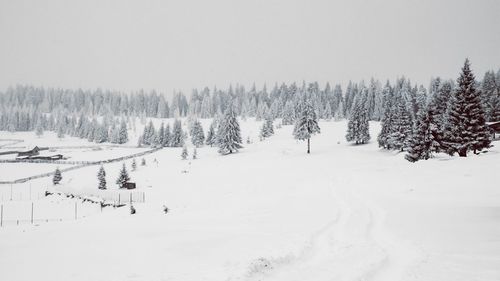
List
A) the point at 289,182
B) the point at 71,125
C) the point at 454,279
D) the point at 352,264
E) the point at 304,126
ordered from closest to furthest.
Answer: the point at 454,279 → the point at 352,264 → the point at 289,182 → the point at 304,126 → the point at 71,125

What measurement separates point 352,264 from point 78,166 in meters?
81.0

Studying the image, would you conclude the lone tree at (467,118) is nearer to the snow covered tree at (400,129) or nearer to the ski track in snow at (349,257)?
the snow covered tree at (400,129)

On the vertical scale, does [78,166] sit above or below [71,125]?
below

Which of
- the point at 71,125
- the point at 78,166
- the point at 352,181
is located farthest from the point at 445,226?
the point at 71,125

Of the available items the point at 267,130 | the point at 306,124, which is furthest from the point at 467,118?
the point at 267,130

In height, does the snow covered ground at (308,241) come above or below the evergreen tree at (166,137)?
below

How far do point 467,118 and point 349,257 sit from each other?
1353 inches

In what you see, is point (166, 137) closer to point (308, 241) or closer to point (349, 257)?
point (308, 241)

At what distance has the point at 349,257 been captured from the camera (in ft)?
40.5

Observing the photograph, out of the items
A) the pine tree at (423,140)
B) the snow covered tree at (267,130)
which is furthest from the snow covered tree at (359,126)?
the snow covered tree at (267,130)

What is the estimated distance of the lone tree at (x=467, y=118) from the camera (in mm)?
38438

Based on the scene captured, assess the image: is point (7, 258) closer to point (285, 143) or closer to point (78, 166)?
point (78, 166)

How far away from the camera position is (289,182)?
39.3 m

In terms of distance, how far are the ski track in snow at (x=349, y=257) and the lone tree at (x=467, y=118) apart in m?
27.8
